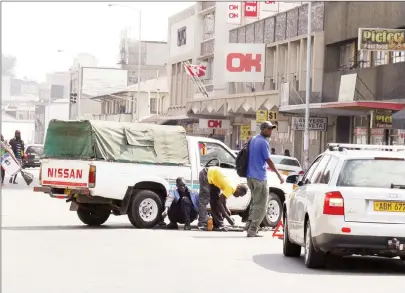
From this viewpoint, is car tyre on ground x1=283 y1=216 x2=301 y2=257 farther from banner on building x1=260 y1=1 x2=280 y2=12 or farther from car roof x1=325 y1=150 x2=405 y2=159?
banner on building x1=260 y1=1 x2=280 y2=12

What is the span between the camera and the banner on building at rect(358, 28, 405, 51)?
41406 millimetres

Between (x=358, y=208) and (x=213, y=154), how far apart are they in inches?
339

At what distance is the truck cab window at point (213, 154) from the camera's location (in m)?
22.5

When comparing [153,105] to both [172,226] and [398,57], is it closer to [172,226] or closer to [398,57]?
[398,57]

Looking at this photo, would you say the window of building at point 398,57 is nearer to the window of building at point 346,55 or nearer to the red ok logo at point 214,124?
the window of building at point 346,55

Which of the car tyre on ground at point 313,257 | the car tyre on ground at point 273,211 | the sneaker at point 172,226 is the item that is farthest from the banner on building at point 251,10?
the car tyre on ground at point 313,257

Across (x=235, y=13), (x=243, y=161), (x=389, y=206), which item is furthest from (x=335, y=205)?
(x=235, y=13)

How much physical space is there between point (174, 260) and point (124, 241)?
3.21m

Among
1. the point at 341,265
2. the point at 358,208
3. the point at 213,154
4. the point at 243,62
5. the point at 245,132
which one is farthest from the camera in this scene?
the point at 245,132

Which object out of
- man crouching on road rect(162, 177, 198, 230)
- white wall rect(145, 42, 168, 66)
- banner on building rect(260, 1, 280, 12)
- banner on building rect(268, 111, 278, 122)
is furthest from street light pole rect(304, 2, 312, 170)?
white wall rect(145, 42, 168, 66)

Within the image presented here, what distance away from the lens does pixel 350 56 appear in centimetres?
5138

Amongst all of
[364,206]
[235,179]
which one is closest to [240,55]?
[235,179]

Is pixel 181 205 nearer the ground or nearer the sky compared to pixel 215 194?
nearer the ground

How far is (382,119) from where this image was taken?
43.2m
